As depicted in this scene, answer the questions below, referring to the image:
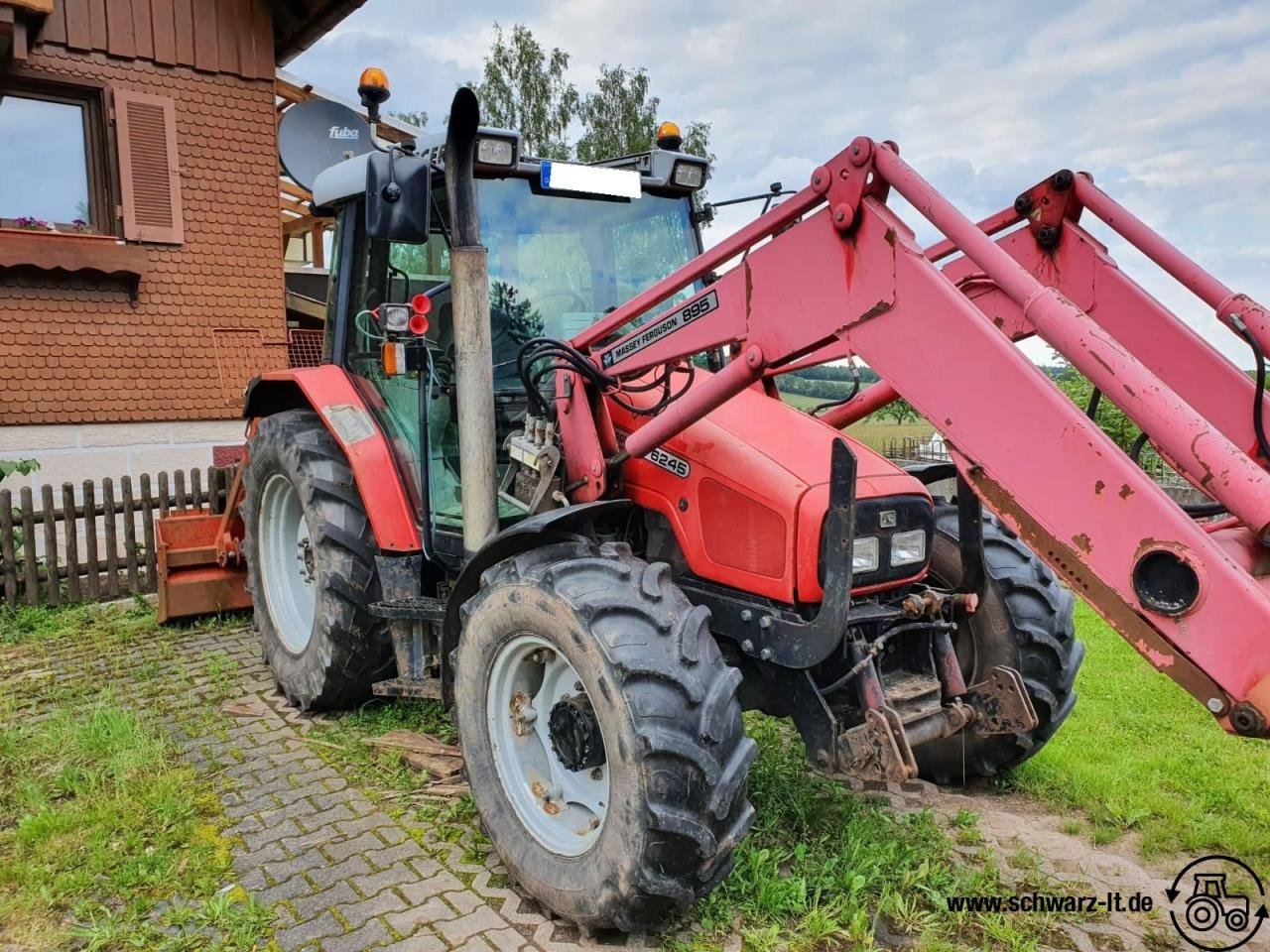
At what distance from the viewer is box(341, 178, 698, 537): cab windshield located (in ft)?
11.9

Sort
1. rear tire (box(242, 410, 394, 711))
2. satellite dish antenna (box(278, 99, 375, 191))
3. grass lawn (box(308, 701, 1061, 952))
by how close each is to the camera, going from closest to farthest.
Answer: grass lawn (box(308, 701, 1061, 952)) → rear tire (box(242, 410, 394, 711)) → satellite dish antenna (box(278, 99, 375, 191))

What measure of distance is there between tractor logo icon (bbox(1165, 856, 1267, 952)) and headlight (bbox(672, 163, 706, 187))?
3248 millimetres

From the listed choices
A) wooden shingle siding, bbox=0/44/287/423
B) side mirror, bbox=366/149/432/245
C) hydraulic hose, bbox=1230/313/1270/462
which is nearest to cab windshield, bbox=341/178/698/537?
side mirror, bbox=366/149/432/245

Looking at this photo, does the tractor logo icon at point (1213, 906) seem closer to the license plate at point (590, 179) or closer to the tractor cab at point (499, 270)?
the tractor cab at point (499, 270)

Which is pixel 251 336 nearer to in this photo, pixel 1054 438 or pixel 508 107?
pixel 1054 438

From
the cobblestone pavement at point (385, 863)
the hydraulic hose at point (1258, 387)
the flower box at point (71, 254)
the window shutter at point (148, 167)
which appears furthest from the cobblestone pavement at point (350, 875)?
the window shutter at point (148, 167)

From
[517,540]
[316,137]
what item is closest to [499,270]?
[517,540]

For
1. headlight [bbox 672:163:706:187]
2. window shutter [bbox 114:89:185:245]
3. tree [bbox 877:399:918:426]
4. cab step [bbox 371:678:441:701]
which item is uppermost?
window shutter [bbox 114:89:185:245]

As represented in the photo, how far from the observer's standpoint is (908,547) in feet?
9.71

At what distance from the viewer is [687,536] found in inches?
119

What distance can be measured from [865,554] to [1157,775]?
1.99 m

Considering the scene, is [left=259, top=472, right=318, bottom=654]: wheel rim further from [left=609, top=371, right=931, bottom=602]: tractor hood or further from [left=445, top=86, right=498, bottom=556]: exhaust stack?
[left=609, top=371, right=931, bottom=602]: tractor hood

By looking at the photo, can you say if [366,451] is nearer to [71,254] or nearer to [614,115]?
[71,254]

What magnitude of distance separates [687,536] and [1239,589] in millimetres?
1616
